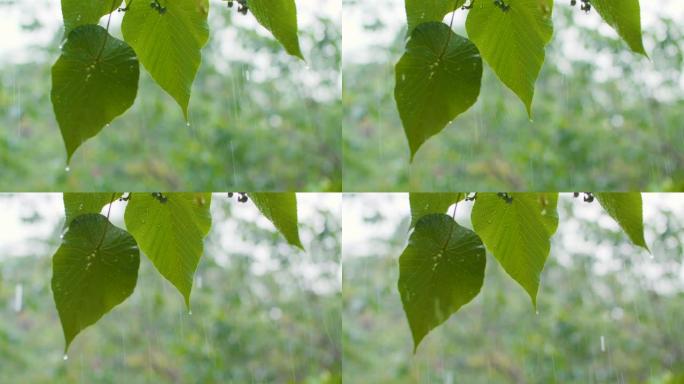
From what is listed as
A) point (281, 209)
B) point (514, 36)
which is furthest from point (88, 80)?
point (514, 36)

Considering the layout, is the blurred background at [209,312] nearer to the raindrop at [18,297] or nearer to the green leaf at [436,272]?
the raindrop at [18,297]

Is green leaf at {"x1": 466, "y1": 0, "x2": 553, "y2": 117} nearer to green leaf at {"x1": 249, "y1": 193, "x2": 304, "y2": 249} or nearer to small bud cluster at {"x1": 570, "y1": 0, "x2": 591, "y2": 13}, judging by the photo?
small bud cluster at {"x1": 570, "y1": 0, "x2": 591, "y2": 13}

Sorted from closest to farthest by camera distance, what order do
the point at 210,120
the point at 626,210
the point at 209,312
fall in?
the point at 626,210
the point at 209,312
the point at 210,120

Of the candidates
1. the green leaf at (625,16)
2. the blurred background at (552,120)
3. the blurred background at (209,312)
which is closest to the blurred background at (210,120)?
the blurred background at (552,120)

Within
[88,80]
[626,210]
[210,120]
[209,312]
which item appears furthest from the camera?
[210,120]

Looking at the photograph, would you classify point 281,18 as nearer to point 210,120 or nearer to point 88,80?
point 88,80

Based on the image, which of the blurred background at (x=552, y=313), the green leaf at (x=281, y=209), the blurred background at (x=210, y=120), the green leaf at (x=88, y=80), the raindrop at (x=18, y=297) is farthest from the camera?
the blurred background at (x=210, y=120)
